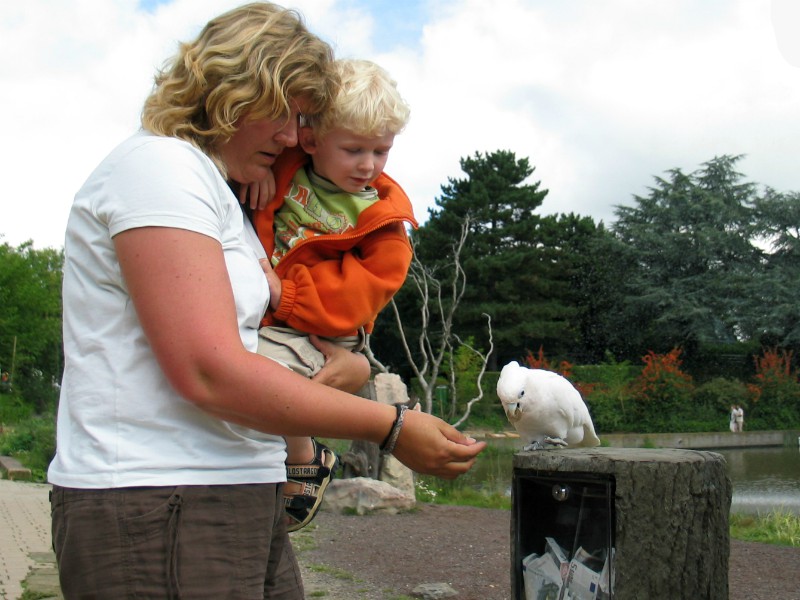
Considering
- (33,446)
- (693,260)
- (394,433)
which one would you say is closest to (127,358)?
(394,433)

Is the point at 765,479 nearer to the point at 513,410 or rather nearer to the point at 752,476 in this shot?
the point at 752,476

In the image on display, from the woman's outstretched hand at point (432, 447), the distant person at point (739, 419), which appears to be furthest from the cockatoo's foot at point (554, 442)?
the distant person at point (739, 419)

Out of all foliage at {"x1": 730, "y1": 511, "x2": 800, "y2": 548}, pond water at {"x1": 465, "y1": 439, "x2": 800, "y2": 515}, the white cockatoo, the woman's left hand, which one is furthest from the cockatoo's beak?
pond water at {"x1": 465, "y1": 439, "x2": 800, "y2": 515}

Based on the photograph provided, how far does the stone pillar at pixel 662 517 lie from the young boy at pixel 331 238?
0.74 metres

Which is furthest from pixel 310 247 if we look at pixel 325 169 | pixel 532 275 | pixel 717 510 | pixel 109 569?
pixel 532 275

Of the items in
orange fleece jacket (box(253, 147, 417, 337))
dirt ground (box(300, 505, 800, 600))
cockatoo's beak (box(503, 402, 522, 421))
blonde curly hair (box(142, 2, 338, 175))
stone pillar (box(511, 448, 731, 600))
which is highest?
blonde curly hair (box(142, 2, 338, 175))

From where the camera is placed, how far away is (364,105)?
83.0 inches

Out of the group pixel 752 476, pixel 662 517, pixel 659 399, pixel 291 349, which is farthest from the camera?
pixel 659 399

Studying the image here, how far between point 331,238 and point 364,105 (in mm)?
334

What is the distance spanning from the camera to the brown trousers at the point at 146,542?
4.43ft

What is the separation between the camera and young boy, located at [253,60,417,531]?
1991 mm

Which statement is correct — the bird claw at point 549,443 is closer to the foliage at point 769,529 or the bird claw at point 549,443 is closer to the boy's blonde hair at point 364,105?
the boy's blonde hair at point 364,105

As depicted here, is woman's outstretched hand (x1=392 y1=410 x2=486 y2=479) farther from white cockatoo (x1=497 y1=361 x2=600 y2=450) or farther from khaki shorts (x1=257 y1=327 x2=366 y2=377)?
white cockatoo (x1=497 y1=361 x2=600 y2=450)

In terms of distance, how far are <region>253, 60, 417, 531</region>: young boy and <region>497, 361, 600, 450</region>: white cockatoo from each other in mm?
2258
